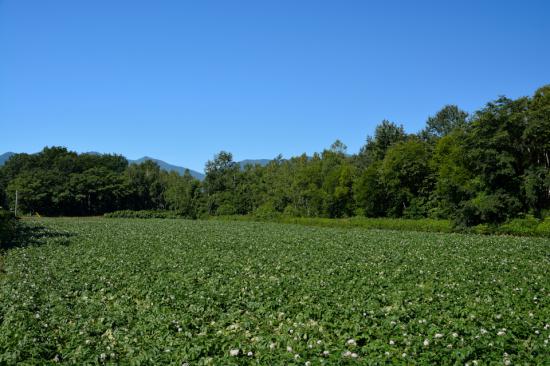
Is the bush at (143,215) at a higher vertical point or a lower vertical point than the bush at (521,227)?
higher

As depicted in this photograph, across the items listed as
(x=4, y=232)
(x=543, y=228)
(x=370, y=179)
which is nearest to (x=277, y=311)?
(x=4, y=232)

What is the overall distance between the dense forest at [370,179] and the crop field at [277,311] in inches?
965

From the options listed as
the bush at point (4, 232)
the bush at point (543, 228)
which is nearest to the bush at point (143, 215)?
the bush at point (4, 232)

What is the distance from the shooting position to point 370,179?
62.1 m

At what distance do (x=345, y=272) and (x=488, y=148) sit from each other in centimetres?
3140

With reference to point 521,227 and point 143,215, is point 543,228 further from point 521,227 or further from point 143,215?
point 143,215

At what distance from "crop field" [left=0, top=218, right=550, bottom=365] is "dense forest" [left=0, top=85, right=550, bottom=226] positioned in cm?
2450

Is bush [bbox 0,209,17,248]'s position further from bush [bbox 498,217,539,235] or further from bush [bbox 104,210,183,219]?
bush [bbox 104,210,183,219]

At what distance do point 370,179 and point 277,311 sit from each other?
54123mm

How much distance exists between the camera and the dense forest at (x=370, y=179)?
1566 inches

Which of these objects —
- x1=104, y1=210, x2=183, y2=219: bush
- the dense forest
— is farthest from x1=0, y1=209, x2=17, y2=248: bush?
x1=104, y1=210, x2=183, y2=219: bush

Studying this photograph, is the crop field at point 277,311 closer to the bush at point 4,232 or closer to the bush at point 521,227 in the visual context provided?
the bush at point 4,232

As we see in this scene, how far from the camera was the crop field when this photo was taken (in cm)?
689

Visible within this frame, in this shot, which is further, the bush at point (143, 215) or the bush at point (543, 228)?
the bush at point (143, 215)
